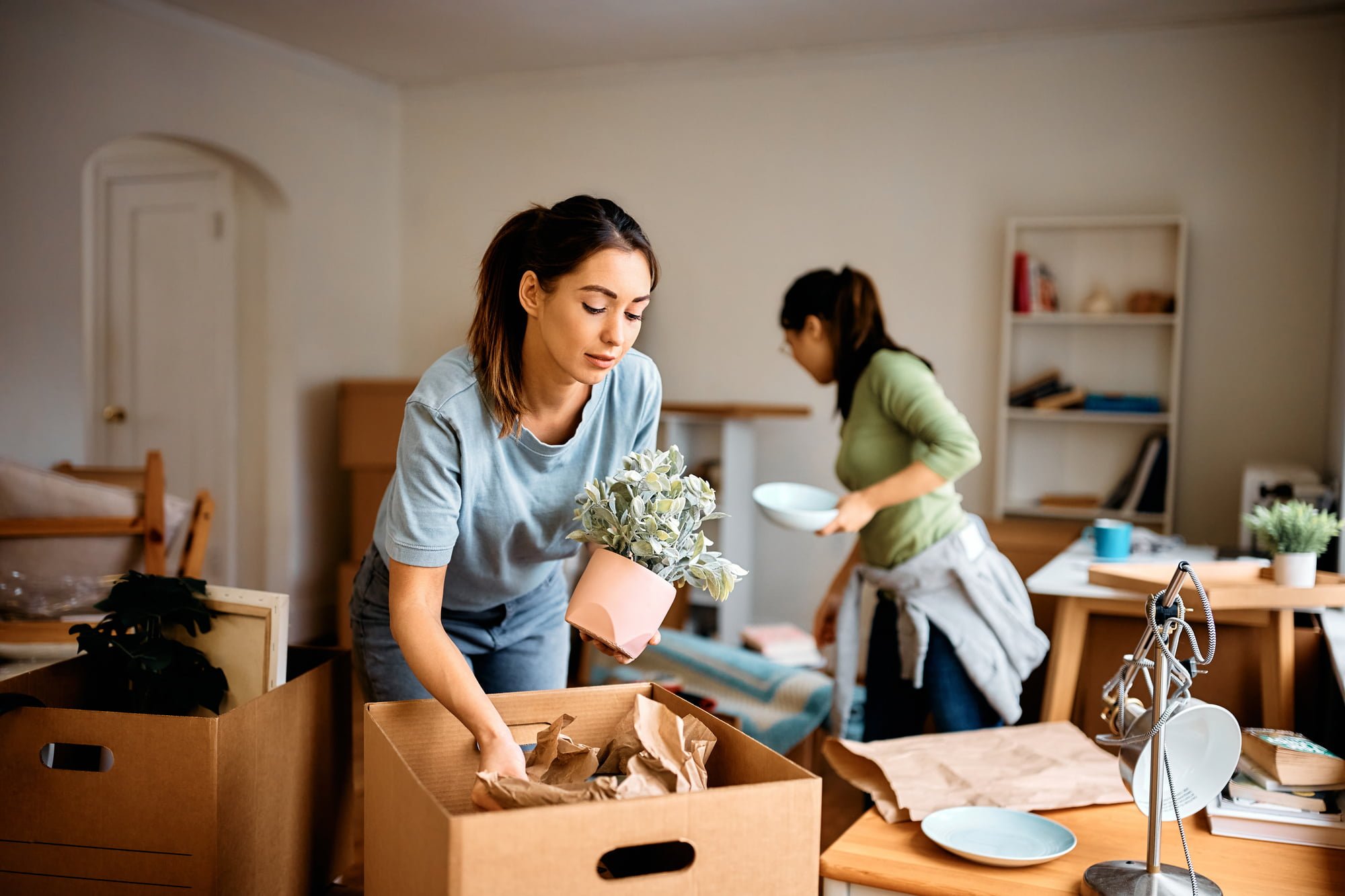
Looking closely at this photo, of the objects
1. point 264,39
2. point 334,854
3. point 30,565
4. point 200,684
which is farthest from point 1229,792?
point 264,39

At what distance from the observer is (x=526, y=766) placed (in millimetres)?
1158

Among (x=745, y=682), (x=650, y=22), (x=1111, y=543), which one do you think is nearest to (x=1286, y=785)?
(x=1111, y=543)

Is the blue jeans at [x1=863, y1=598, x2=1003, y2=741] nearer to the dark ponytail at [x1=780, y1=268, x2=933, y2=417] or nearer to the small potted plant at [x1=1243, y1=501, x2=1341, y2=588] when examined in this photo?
the dark ponytail at [x1=780, y1=268, x2=933, y2=417]

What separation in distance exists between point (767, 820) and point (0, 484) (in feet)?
7.88

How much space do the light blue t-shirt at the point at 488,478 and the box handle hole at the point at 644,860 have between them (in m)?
0.39

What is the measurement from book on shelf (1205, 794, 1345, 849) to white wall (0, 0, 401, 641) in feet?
12.9

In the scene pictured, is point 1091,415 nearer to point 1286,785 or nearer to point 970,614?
point 970,614

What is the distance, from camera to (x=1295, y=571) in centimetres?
186

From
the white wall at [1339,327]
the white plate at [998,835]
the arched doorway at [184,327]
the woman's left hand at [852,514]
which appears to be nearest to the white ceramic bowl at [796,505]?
the woman's left hand at [852,514]

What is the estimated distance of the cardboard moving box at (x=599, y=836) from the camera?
2.77 feet

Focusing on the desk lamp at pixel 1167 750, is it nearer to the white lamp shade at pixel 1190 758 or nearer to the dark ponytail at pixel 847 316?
the white lamp shade at pixel 1190 758

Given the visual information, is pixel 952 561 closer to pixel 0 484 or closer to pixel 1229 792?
pixel 1229 792

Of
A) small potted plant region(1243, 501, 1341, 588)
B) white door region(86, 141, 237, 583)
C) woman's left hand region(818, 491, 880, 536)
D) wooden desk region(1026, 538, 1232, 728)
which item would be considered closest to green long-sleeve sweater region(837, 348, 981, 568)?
woman's left hand region(818, 491, 880, 536)

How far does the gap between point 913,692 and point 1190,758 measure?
1284 millimetres
